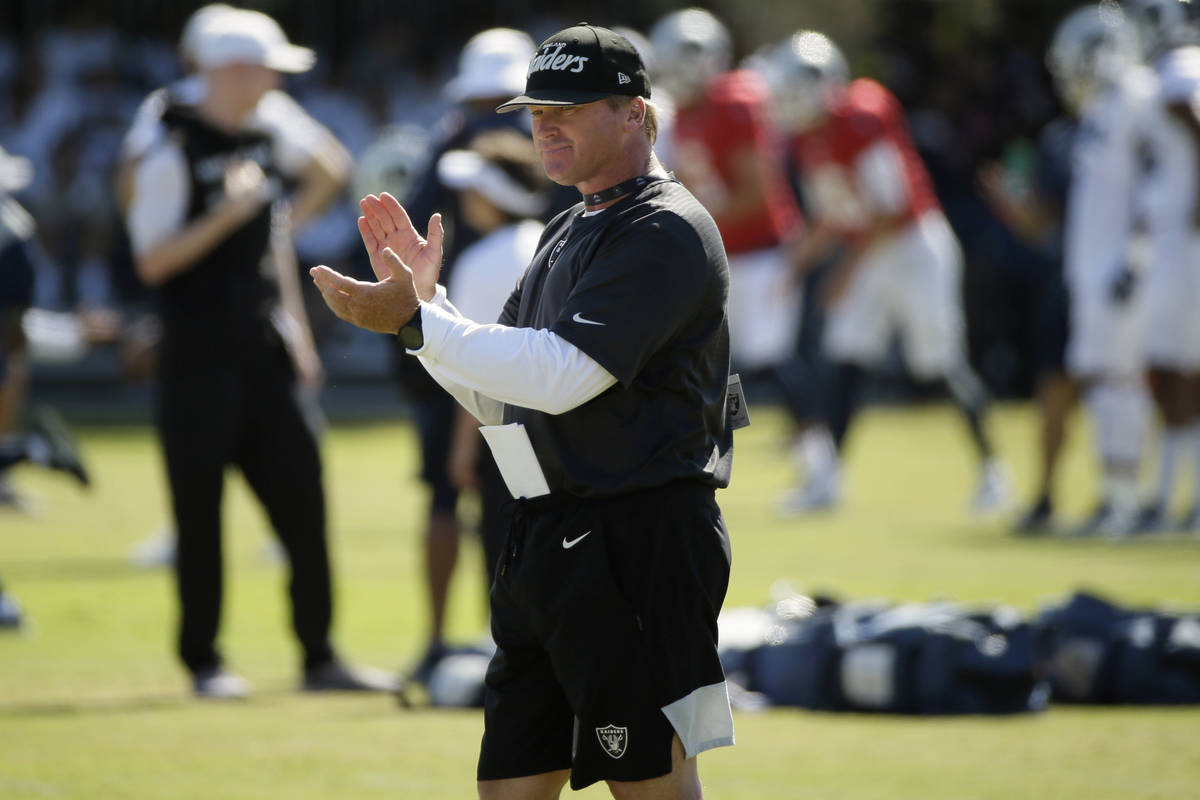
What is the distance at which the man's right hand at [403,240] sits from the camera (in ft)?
13.4

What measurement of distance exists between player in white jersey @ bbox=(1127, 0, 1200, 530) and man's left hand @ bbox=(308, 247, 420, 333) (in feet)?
26.8

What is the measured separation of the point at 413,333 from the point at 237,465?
13.8ft

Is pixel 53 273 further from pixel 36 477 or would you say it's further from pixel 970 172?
pixel 970 172

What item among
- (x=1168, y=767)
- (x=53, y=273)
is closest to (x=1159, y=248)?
(x=1168, y=767)

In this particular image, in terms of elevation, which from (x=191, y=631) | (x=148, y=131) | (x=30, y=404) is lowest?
(x=30, y=404)

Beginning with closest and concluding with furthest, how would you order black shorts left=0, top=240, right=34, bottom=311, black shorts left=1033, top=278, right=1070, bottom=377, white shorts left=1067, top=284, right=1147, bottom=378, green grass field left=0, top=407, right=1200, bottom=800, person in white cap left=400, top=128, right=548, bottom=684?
green grass field left=0, top=407, right=1200, bottom=800, person in white cap left=400, top=128, right=548, bottom=684, black shorts left=0, top=240, right=34, bottom=311, white shorts left=1067, top=284, right=1147, bottom=378, black shorts left=1033, top=278, right=1070, bottom=377

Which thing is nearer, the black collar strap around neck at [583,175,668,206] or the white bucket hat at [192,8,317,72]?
the black collar strap around neck at [583,175,668,206]

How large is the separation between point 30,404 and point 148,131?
13229 mm

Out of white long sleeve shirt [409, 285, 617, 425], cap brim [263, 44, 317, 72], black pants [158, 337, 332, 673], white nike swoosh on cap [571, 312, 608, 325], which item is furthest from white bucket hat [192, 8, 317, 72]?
white nike swoosh on cap [571, 312, 608, 325]

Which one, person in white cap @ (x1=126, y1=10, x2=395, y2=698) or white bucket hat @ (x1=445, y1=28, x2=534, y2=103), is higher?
white bucket hat @ (x1=445, y1=28, x2=534, y2=103)

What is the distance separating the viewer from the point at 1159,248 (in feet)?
38.3

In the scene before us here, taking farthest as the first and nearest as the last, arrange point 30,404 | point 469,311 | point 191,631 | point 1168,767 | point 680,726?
point 30,404 < point 191,631 < point 469,311 < point 1168,767 < point 680,726

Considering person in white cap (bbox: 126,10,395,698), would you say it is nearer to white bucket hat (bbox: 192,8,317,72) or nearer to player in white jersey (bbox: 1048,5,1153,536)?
white bucket hat (bbox: 192,8,317,72)

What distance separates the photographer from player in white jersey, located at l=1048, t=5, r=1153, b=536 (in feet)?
37.8
